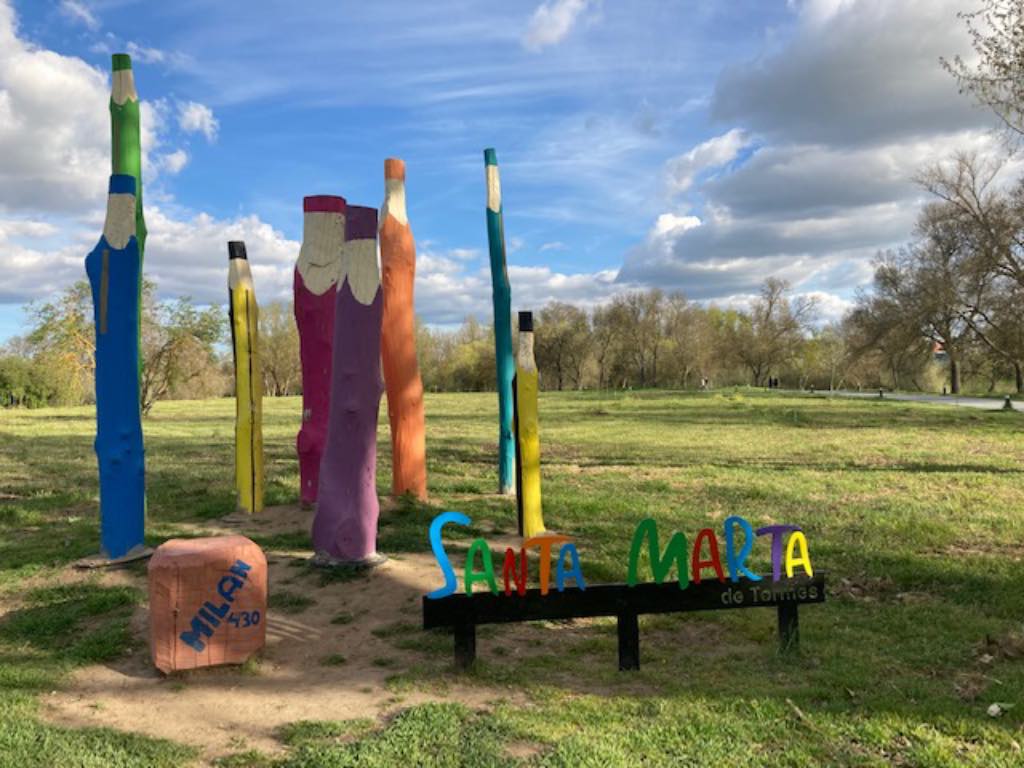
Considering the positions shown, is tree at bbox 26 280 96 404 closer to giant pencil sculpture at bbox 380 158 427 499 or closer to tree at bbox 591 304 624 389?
giant pencil sculpture at bbox 380 158 427 499

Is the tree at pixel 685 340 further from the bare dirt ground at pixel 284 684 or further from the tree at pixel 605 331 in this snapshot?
the bare dirt ground at pixel 284 684

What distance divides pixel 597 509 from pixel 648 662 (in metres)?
4.36

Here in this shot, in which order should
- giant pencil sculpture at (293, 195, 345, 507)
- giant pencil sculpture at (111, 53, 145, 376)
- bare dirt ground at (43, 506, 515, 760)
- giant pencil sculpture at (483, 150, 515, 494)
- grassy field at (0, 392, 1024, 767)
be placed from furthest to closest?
giant pencil sculpture at (483, 150, 515, 494), giant pencil sculpture at (293, 195, 345, 507), giant pencil sculpture at (111, 53, 145, 376), bare dirt ground at (43, 506, 515, 760), grassy field at (0, 392, 1024, 767)

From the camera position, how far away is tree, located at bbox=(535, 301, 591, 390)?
63.8 m

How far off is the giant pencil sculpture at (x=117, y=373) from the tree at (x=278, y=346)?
2234 inches

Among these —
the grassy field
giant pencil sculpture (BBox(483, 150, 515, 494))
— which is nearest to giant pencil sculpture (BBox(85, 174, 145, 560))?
the grassy field

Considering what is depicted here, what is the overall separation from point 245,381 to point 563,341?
182 feet

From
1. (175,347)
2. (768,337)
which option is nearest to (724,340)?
(768,337)

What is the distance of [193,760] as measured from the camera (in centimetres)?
341

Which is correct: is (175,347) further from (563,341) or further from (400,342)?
(563,341)

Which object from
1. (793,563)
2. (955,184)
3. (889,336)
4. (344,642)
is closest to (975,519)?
(793,563)

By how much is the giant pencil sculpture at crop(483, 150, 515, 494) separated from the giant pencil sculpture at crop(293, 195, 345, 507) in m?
2.57

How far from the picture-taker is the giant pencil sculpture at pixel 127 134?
679cm

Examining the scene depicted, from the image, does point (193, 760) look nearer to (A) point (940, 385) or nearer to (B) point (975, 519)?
(B) point (975, 519)
